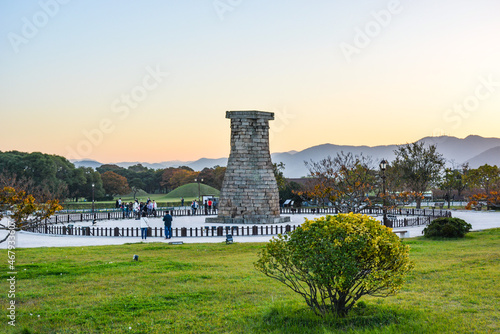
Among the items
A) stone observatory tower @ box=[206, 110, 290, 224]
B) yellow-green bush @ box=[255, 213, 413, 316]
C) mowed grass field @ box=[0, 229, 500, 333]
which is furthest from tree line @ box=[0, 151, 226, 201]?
A: yellow-green bush @ box=[255, 213, 413, 316]

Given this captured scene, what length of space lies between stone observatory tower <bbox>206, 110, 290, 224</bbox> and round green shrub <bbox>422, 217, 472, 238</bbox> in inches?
524

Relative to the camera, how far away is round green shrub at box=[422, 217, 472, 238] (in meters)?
19.7

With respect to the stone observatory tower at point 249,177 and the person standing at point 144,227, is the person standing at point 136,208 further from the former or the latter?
the person standing at point 144,227

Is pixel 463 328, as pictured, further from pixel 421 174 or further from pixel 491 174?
pixel 421 174

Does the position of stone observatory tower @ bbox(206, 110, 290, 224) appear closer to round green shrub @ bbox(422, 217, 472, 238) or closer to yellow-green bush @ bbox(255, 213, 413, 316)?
round green shrub @ bbox(422, 217, 472, 238)

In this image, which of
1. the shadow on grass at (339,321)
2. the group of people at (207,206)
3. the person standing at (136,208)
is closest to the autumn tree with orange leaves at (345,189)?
the shadow on grass at (339,321)

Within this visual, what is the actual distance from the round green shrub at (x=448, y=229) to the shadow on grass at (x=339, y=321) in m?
13.5

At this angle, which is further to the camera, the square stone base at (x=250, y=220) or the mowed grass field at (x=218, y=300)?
the square stone base at (x=250, y=220)

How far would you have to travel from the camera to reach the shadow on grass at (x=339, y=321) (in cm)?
691

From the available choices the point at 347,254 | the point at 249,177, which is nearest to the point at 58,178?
the point at 249,177

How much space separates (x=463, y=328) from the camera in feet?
22.6

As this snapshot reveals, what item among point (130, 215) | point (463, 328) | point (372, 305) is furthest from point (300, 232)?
point (130, 215)

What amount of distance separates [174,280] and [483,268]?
8047 millimetres

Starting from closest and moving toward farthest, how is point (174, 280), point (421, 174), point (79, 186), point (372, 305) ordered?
point (372, 305)
point (174, 280)
point (421, 174)
point (79, 186)
